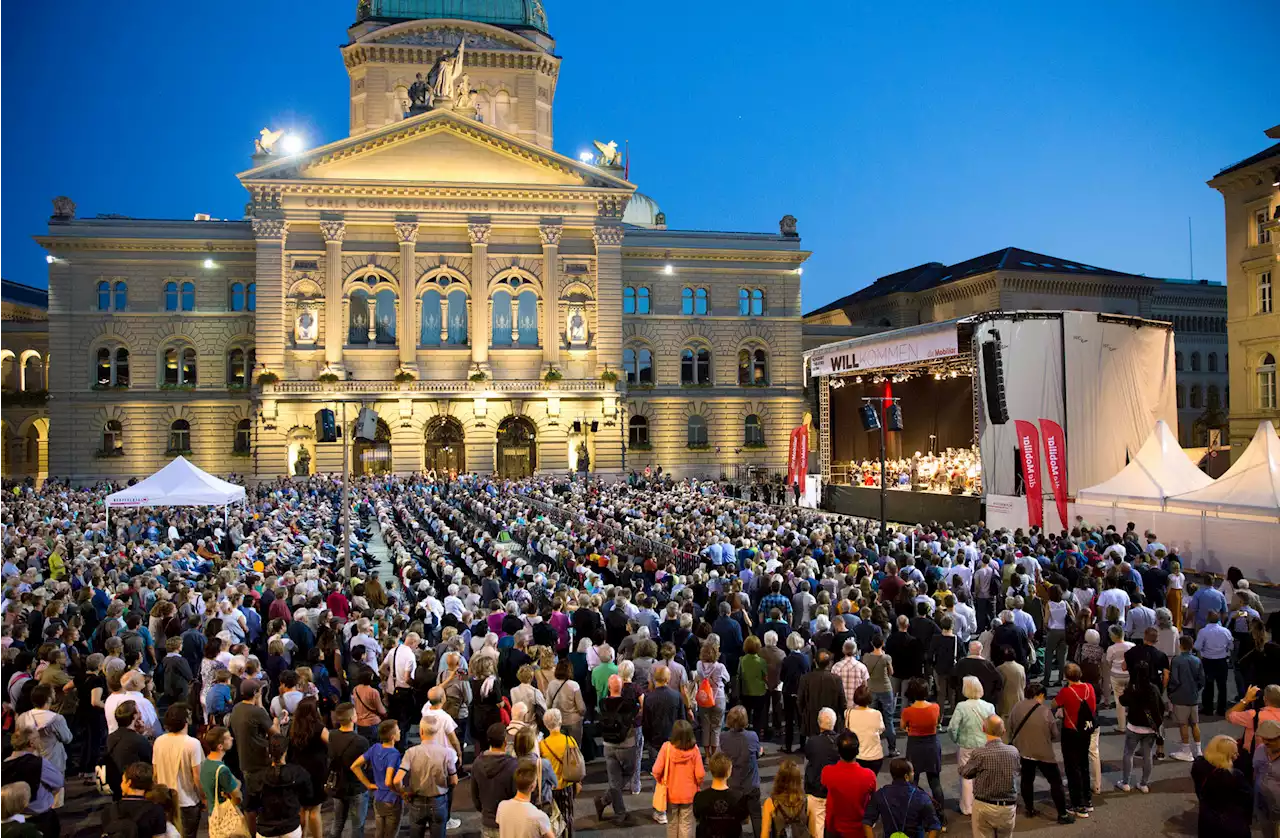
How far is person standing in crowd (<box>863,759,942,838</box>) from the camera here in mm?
6820

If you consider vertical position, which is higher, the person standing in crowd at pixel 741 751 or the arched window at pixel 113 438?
the arched window at pixel 113 438

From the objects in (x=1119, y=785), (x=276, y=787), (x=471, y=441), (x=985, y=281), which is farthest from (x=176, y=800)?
(x=985, y=281)

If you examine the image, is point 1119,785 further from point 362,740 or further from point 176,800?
point 176,800

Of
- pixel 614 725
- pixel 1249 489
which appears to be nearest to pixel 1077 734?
pixel 614 725

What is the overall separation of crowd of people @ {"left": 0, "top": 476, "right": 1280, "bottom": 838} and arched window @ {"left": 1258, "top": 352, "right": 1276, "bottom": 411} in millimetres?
24763

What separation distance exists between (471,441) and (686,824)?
4358 cm

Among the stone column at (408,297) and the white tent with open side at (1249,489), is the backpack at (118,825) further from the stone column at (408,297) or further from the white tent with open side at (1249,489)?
the stone column at (408,297)

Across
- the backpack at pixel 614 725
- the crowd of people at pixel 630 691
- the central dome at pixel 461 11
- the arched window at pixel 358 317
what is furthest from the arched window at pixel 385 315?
the backpack at pixel 614 725

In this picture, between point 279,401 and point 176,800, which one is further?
point 279,401

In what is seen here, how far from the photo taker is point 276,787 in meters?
7.44

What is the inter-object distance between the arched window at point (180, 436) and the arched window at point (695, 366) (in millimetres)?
27420

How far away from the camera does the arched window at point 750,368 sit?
189 ft

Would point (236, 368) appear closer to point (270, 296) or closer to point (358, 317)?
point (270, 296)

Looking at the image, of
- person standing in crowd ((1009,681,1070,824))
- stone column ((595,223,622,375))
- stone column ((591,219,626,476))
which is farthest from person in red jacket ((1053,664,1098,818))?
stone column ((595,223,622,375))
